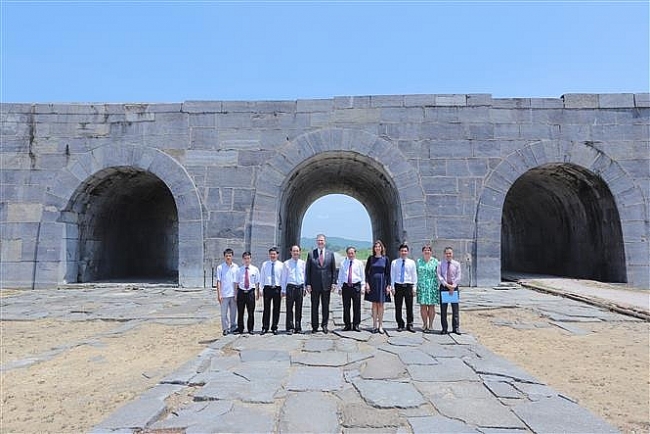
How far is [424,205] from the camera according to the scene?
35.3 ft

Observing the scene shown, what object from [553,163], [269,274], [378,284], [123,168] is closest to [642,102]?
[553,163]

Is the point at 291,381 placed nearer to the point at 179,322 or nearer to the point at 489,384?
the point at 489,384

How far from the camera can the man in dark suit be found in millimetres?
6551

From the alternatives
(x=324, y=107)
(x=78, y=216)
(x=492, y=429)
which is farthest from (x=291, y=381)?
(x=78, y=216)

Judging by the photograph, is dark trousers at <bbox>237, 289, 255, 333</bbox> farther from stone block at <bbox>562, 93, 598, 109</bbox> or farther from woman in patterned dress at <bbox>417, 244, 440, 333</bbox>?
stone block at <bbox>562, 93, 598, 109</bbox>

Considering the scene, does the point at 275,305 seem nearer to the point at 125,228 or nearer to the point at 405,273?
the point at 405,273

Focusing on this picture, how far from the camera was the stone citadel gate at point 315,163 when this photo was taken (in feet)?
35.4

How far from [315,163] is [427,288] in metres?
6.32

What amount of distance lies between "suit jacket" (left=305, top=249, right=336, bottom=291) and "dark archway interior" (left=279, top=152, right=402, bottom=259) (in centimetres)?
491

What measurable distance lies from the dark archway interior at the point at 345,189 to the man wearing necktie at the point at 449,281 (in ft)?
14.9

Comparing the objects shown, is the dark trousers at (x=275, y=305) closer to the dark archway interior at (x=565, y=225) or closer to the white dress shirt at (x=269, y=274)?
the white dress shirt at (x=269, y=274)

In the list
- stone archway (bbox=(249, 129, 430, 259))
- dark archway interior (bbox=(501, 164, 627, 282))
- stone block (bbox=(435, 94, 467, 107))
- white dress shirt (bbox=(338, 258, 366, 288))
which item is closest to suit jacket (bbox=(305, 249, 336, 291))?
white dress shirt (bbox=(338, 258, 366, 288))

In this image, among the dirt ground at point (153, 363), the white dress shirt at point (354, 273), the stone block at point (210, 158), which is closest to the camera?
the dirt ground at point (153, 363)

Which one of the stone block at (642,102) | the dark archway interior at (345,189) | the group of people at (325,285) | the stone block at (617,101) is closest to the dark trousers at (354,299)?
the group of people at (325,285)
